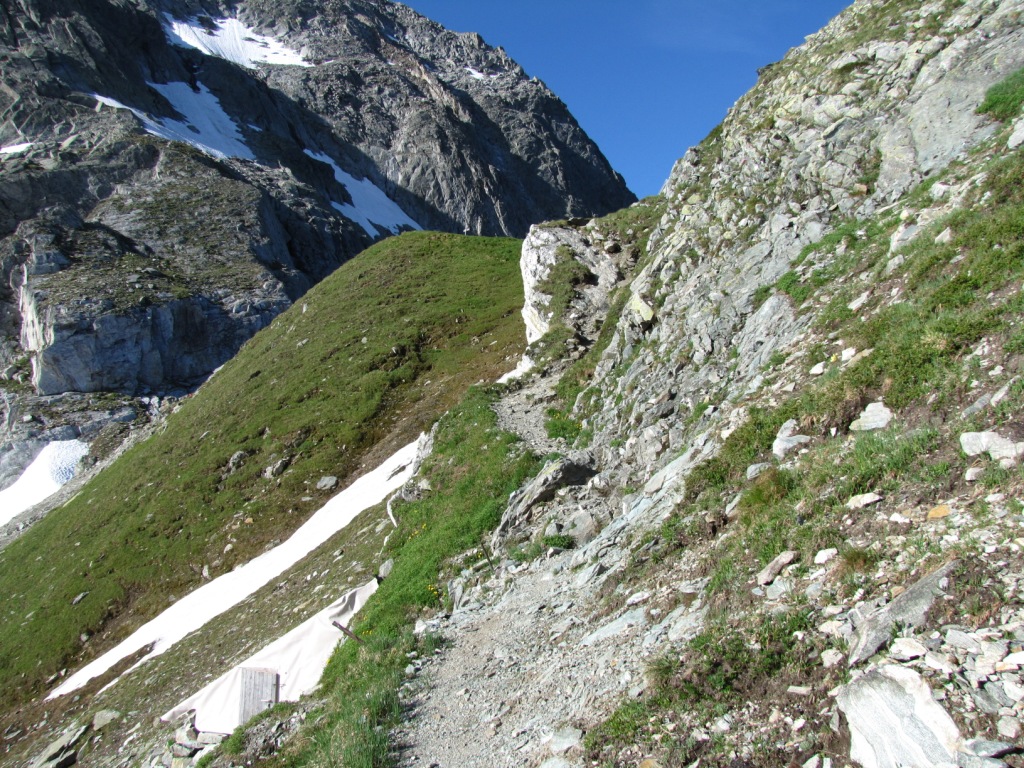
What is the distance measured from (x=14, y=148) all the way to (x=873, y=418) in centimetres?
13067

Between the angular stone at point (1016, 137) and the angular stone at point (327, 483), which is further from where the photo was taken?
the angular stone at point (327, 483)

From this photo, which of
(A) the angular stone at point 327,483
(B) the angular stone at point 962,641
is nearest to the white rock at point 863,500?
(B) the angular stone at point 962,641

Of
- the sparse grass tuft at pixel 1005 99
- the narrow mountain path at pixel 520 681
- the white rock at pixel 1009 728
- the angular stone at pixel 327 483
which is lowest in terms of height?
the narrow mountain path at pixel 520 681

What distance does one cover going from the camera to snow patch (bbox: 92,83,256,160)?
117312 mm

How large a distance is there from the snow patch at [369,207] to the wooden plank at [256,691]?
133085 millimetres

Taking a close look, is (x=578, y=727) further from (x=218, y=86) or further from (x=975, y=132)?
(x=218, y=86)

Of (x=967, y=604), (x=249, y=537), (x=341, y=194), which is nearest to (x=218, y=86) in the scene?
(x=341, y=194)

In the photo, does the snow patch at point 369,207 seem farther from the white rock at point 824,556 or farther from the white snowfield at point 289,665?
the white rock at point 824,556

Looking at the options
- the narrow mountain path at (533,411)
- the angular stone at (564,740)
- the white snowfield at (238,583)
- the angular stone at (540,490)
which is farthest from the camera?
the white snowfield at (238,583)

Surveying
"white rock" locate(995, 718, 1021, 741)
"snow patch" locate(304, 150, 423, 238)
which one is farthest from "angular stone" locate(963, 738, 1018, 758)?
"snow patch" locate(304, 150, 423, 238)

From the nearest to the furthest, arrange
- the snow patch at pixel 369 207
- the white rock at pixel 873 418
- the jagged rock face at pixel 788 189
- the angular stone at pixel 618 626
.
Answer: the white rock at pixel 873 418 → the angular stone at pixel 618 626 → the jagged rock face at pixel 788 189 → the snow patch at pixel 369 207

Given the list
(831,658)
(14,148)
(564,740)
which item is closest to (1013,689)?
(831,658)

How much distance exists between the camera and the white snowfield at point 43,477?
5759cm

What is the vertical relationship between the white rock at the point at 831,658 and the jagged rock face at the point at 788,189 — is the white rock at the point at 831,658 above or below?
below
